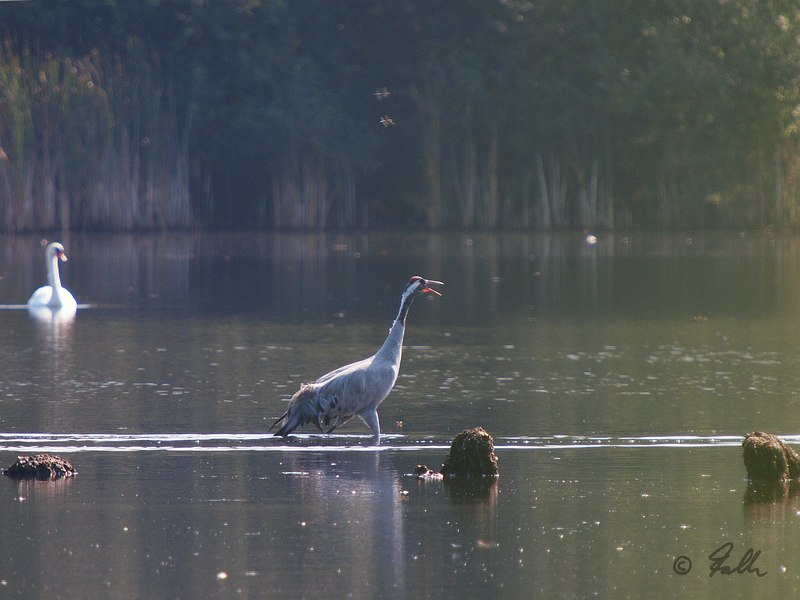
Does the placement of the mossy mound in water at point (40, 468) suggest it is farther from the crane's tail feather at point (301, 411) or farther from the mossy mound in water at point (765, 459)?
the mossy mound in water at point (765, 459)

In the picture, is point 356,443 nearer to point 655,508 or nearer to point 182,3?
point 655,508

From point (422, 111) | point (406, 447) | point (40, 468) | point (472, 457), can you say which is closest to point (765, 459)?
point (472, 457)

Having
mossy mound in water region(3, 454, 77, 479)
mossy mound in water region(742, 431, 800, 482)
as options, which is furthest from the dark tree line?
mossy mound in water region(742, 431, 800, 482)

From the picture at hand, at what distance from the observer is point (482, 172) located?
52.8 meters

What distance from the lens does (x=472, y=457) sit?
956cm

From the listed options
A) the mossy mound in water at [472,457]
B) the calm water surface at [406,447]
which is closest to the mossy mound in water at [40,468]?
the calm water surface at [406,447]

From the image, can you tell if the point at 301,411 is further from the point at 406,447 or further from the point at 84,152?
the point at 84,152

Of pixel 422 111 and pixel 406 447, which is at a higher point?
pixel 422 111

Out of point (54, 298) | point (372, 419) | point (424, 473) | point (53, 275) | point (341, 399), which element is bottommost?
point (424, 473)

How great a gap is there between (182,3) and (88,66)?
26.7ft

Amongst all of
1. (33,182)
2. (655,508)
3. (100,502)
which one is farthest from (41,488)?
(33,182)

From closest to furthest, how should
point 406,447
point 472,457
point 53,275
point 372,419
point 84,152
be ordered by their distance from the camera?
1. point 472,457
2. point 406,447
3. point 372,419
4. point 53,275
5. point 84,152

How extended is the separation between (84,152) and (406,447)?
112ft

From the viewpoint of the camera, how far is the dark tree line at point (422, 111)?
46594mm
